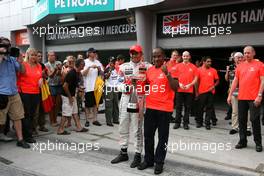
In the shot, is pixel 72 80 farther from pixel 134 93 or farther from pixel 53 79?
pixel 134 93

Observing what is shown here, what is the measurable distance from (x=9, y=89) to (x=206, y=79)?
461 cm

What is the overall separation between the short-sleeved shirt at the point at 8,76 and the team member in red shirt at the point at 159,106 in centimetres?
266

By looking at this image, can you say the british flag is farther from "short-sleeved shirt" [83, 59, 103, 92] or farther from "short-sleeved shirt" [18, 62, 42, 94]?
"short-sleeved shirt" [18, 62, 42, 94]

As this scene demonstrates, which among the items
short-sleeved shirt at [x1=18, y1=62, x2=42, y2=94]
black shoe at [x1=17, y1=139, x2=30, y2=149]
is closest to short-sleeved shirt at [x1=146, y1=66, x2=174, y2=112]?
black shoe at [x1=17, y1=139, x2=30, y2=149]

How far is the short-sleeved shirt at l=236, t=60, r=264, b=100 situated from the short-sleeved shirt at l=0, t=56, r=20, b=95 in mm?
4282

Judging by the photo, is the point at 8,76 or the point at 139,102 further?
the point at 8,76

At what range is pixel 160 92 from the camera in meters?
4.54

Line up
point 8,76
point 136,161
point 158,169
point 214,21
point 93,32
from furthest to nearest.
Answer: point 93,32, point 214,21, point 8,76, point 136,161, point 158,169

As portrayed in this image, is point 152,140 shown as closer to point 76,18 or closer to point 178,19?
point 178,19

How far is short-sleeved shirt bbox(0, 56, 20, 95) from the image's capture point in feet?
18.2

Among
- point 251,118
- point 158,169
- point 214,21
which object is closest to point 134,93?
point 158,169

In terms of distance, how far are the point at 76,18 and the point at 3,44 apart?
969 cm

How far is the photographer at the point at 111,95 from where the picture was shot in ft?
25.3

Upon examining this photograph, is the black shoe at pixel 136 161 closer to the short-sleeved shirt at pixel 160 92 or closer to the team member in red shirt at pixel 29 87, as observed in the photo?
the short-sleeved shirt at pixel 160 92
